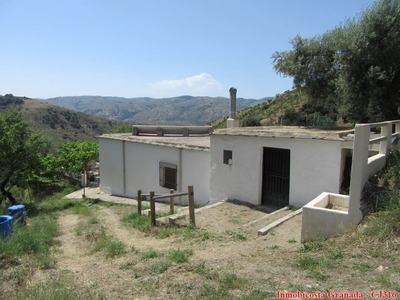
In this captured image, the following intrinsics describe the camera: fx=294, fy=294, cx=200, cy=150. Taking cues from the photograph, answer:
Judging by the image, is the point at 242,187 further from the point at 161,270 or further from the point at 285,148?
the point at 161,270

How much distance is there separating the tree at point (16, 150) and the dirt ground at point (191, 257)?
629cm

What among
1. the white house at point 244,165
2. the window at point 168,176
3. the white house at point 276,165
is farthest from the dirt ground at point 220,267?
the window at point 168,176

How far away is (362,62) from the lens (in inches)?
432

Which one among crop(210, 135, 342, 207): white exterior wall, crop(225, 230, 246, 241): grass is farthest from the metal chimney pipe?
crop(225, 230, 246, 241): grass

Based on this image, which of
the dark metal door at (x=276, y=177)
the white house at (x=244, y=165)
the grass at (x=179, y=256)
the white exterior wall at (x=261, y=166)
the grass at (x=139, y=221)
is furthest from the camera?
the dark metal door at (x=276, y=177)

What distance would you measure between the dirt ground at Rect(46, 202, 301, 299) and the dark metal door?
77 cm

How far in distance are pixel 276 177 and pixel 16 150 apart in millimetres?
11647

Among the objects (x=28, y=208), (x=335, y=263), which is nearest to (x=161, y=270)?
(x=335, y=263)

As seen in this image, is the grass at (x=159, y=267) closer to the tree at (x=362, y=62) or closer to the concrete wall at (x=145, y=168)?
the concrete wall at (x=145, y=168)

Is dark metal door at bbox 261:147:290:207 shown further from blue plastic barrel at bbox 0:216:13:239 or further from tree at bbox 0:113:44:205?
tree at bbox 0:113:44:205

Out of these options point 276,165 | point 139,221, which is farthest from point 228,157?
point 139,221

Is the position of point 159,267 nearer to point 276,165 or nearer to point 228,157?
point 276,165

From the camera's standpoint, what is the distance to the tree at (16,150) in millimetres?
13156

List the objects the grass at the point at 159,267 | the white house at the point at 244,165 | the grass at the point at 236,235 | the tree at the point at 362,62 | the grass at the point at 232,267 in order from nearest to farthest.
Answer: the grass at the point at 232,267
the grass at the point at 159,267
the grass at the point at 236,235
the white house at the point at 244,165
the tree at the point at 362,62
